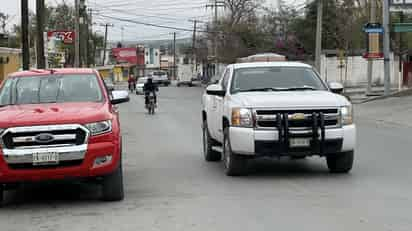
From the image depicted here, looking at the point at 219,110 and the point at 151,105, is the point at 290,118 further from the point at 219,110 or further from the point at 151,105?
the point at 151,105

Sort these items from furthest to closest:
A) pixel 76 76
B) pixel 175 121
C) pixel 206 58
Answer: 1. pixel 206 58
2. pixel 175 121
3. pixel 76 76

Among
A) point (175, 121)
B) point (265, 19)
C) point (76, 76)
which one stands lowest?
point (175, 121)

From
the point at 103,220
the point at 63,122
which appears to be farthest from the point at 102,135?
the point at 103,220

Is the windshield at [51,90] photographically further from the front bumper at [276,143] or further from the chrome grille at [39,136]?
the front bumper at [276,143]

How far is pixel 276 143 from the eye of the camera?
11492 millimetres

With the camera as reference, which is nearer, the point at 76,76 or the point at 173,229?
the point at 173,229

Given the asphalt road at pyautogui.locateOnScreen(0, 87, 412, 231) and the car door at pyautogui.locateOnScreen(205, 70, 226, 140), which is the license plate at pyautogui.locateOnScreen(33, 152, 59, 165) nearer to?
the asphalt road at pyautogui.locateOnScreen(0, 87, 412, 231)

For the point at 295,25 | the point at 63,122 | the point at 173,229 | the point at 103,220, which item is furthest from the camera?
the point at 295,25

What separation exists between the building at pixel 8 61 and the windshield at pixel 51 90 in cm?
3703

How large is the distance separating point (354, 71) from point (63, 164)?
5325 centimetres

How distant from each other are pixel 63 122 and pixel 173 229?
2.17 m

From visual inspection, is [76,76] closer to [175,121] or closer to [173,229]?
[173,229]

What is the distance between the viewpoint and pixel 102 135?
31.3 ft

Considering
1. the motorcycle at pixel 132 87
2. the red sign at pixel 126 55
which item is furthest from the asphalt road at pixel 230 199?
the red sign at pixel 126 55
